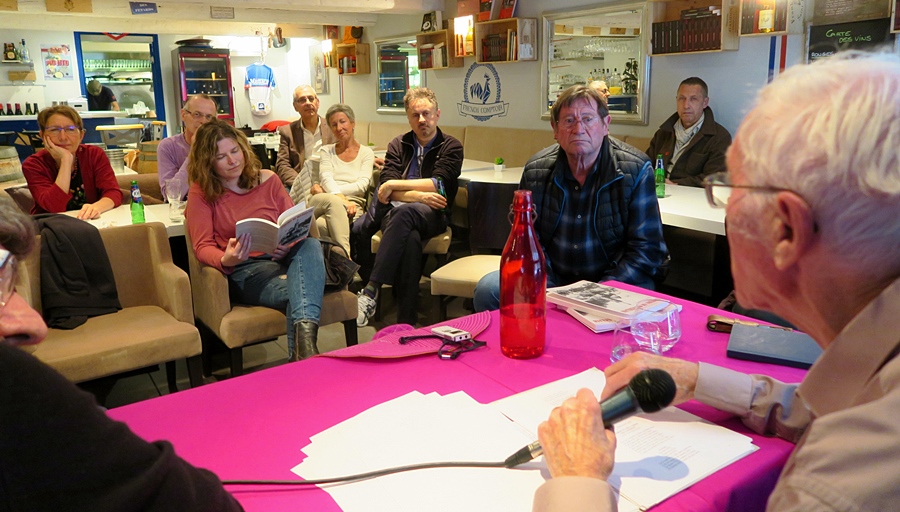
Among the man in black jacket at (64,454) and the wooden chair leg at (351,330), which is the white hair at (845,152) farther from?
the wooden chair leg at (351,330)

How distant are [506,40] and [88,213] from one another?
4.49m

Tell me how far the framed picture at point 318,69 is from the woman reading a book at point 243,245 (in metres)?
8.06

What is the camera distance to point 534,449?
3.40 ft

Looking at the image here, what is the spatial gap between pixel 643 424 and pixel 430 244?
3187 mm

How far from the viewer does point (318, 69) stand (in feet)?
37.0

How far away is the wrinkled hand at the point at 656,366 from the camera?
1197 mm

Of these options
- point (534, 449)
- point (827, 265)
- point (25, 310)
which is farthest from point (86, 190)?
point (827, 265)

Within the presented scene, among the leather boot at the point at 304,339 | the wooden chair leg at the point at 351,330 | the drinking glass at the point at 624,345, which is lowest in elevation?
the wooden chair leg at the point at 351,330

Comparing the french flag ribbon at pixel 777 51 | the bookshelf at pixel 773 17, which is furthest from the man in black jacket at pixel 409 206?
the french flag ribbon at pixel 777 51

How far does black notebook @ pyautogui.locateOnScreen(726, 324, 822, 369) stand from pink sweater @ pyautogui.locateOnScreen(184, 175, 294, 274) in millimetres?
2283

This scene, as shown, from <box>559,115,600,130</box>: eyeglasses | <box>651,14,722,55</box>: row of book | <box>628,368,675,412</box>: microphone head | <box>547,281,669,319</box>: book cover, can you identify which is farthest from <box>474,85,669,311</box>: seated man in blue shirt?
<box>651,14,722,55</box>: row of book

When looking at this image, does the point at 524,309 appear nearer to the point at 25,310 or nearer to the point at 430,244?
the point at 25,310

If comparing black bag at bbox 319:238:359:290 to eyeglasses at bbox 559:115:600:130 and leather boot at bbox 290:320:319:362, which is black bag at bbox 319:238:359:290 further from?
eyeglasses at bbox 559:115:600:130

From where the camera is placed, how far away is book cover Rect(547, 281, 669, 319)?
1.73 metres
